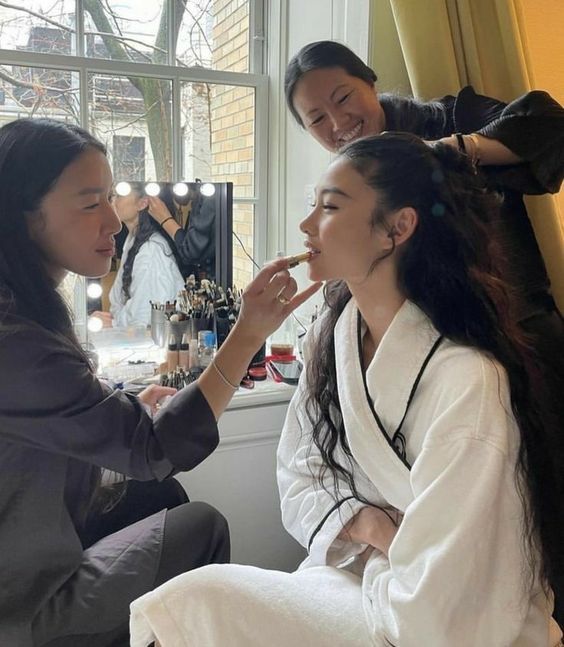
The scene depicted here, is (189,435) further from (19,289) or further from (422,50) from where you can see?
(422,50)

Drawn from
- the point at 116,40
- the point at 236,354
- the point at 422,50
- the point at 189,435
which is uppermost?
the point at 116,40

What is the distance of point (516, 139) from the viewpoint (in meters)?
1.20

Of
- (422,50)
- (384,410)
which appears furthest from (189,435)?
(422,50)

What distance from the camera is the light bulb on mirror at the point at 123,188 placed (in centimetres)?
175

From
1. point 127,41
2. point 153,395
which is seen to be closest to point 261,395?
point 153,395

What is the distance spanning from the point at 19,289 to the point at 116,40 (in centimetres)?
112

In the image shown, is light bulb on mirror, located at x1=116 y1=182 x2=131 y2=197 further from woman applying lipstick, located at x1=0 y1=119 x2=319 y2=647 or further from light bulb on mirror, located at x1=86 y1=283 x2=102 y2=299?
woman applying lipstick, located at x1=0 y1=119 x2=319 y2=647

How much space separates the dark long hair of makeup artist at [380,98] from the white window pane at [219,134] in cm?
67

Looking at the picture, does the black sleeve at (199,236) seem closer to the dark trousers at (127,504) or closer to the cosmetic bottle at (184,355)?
the cosmetic bottle at (184,355)

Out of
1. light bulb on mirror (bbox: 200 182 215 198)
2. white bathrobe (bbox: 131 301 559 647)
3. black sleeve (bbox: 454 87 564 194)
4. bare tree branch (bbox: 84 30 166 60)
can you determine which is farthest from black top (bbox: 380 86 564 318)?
bare tree branch (bbox: 84 30 166 60)

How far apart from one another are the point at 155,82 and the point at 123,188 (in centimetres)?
38

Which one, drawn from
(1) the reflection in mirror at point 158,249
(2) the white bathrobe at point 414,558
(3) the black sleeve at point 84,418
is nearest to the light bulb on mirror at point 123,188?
(1) the reflection in mirror at point 158,249

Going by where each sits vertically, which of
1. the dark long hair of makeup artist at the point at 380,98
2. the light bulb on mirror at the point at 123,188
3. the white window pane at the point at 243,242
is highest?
the dark long hair of makeup artist at the point at 380,98

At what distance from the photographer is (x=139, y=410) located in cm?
105
